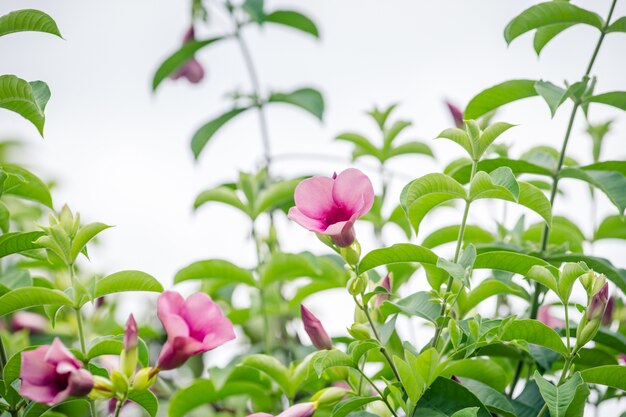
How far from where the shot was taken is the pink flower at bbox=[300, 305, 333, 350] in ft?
4.22

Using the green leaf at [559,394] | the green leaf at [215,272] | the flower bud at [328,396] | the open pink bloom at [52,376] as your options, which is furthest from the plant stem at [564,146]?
the open pink bloom at [52,376]

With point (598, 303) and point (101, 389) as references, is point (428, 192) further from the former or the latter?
point (101, 389)

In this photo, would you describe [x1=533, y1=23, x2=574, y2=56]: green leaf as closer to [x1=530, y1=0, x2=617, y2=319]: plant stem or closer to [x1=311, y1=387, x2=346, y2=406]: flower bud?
[x1=530, y1=0, x2=617, y2=319]: plant stem

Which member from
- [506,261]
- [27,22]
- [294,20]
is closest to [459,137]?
[506,261]

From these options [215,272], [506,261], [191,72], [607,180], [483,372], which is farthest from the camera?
[191,72]

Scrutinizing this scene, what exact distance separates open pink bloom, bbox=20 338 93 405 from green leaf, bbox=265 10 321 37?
6.06ft

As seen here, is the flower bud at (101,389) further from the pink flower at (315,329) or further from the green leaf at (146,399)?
the pink flower at (315,329)

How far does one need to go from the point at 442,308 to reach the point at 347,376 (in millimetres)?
241

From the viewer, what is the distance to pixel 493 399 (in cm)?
134

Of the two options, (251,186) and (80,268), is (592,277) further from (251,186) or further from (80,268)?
(80,268)

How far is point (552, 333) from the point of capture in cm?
125

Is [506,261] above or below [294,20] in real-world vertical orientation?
below

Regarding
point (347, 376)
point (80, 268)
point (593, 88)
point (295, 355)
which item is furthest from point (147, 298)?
point (593, 88)

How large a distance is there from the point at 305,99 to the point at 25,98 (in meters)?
1.26
